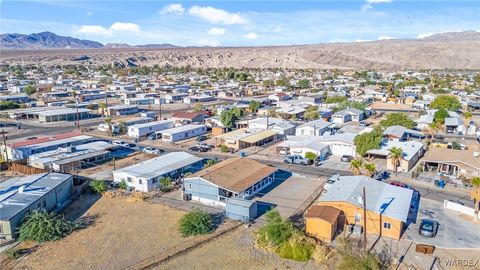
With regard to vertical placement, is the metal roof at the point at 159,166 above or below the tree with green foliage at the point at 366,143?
below

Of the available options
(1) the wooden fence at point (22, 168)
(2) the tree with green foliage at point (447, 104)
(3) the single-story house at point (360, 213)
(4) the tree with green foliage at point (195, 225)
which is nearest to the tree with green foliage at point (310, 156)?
(3) the single-story house at point (360, 213)

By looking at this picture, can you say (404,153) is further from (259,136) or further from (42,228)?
(42,228)

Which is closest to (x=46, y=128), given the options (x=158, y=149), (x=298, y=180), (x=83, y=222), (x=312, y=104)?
(x=158, y=149)

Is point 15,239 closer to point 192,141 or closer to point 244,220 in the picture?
point 244,220

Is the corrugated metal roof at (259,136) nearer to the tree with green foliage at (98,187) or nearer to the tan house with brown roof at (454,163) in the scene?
the tan house with brown roof at (454,163)

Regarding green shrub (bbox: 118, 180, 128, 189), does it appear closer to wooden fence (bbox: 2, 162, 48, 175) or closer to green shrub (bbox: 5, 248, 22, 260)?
wooden fence (bbox: 2, 162, 48, 175)

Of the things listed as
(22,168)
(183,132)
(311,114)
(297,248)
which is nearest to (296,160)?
(183,132)
